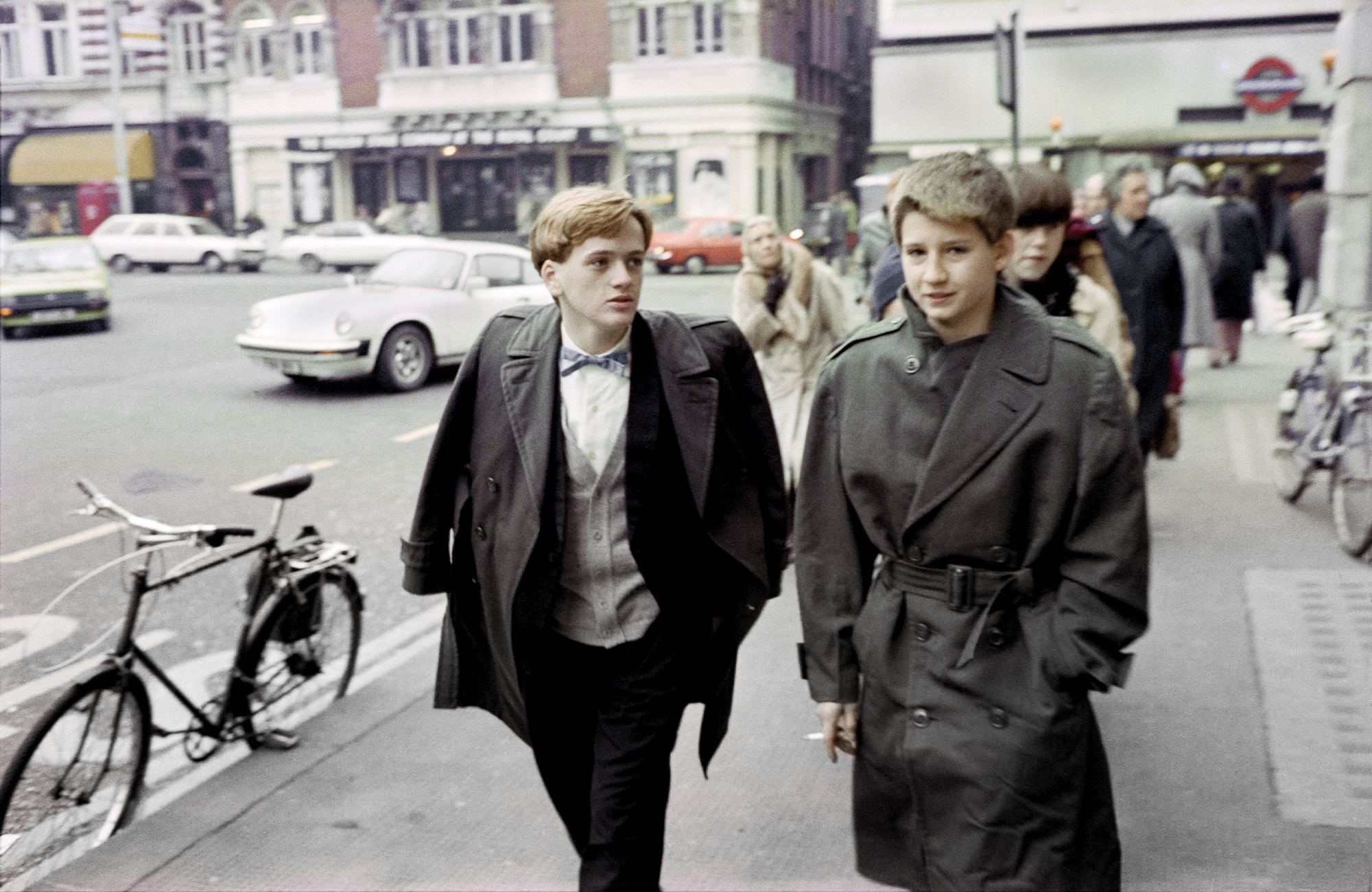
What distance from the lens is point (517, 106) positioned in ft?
138

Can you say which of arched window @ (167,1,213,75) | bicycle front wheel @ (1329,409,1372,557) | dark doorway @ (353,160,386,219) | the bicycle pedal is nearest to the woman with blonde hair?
bicycle front wheel @ (1329,409,1372,557)

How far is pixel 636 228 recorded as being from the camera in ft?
9.29

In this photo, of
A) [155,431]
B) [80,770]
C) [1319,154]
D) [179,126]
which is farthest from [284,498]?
[179,126]

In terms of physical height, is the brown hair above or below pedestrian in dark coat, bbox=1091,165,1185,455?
above

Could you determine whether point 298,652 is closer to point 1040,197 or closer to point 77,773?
point 77,773

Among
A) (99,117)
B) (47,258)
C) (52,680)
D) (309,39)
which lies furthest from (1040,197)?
(99,117)

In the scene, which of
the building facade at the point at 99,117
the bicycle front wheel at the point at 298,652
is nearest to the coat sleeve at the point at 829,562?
the bicycle front wheel at the point at 298,652

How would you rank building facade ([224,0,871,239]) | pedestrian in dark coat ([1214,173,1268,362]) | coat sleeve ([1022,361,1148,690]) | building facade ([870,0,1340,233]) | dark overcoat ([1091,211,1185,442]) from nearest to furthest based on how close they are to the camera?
coat sleeve ([1022,361,1148,690]) → dark overcoat ([1091,211,1185,442]) → pedestrian in dark coat ([1214,173,1268,362]) → building facade ([870,0,1340,233]) → building facade ([224,0,871,239])

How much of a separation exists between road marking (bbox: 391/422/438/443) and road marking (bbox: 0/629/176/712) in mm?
4860

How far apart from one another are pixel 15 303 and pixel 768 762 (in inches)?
619

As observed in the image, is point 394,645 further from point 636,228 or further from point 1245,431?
point 1245,431

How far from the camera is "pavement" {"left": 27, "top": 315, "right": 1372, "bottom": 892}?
363 centimetres

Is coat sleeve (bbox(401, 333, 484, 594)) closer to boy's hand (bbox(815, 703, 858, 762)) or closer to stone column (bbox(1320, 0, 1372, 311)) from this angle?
boy's hand (bbox(815, 703, 858, 762))

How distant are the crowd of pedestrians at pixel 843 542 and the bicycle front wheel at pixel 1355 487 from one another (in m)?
3.24
